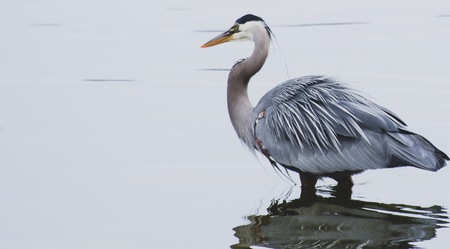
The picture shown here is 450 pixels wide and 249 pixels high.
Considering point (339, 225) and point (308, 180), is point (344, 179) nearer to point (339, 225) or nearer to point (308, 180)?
point (308, 180)

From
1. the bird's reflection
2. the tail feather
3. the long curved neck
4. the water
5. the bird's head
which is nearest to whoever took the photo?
the bird's reflection

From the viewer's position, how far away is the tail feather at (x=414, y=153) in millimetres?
8367

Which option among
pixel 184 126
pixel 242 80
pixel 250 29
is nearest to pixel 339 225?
pixel 242 80

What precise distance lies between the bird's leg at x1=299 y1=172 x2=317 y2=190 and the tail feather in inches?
29.8

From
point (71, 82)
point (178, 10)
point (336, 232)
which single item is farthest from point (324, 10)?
point (336, 232)

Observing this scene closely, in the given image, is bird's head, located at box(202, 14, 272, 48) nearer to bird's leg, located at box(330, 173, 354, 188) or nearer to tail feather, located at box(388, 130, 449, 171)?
bird's leg, located at box(330, 173, 354, 188)

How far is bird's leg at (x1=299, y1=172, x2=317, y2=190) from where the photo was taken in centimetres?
903

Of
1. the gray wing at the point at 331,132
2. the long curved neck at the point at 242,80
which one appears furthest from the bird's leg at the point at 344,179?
the long curved neck at the point at 242,80

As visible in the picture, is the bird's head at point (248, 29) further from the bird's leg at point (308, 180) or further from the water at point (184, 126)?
the bird's leg at point (308, 180)

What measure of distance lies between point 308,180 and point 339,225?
106 centimetres

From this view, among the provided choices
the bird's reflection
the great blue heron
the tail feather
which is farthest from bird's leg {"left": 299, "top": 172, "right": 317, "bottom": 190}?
the tail feather

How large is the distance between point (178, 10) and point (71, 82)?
5288 mm

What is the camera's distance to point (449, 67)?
1293 cm

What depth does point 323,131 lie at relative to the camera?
8922 mm
